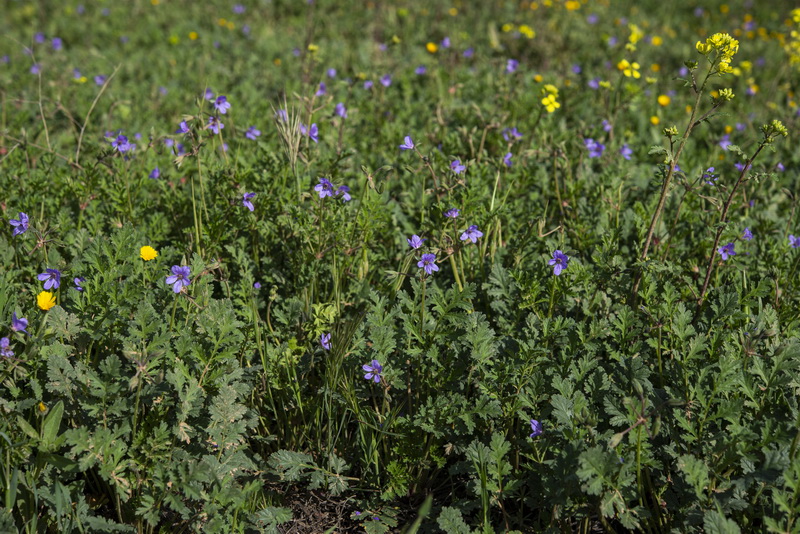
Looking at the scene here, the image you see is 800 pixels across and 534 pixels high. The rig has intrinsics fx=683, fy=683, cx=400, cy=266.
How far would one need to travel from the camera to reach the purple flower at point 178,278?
239 centimetres

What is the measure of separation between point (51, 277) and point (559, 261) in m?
1.92

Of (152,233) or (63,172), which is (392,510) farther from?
(63,172)

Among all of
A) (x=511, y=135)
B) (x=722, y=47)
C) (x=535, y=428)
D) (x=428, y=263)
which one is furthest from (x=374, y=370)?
(x=511, y=135)

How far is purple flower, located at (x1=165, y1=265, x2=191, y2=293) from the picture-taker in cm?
239

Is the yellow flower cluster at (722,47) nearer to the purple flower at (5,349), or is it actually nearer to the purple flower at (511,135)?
the purple flower at (511,135)

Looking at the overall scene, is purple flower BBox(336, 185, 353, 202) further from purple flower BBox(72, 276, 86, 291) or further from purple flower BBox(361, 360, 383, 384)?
purple flower BBox(72, 276, 86, 291)

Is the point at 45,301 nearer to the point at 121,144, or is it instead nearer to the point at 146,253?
the point at 146,253

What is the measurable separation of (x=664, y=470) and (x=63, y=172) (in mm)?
3216

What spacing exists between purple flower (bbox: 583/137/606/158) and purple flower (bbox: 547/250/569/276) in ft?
4.76

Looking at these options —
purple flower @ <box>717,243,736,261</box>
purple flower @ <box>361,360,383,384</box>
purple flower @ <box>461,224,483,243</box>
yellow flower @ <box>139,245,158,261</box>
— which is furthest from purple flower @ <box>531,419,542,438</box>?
yellow flower @ <box>139,245,158,261</box>

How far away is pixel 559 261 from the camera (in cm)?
264

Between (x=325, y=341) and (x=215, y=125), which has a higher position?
(x=215, y=125)

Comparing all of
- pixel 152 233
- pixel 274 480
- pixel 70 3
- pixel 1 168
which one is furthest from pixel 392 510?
pixel 70 3

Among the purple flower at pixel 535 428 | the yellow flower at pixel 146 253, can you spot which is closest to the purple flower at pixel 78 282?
the yellow flower at pixel 146 253
